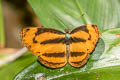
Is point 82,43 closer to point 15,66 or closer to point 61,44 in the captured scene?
point 61,44

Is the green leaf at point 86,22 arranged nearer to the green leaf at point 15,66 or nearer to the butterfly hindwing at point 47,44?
the butterfly hindwing at point 47,44

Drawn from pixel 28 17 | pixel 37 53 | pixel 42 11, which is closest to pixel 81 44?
pixel 37 53

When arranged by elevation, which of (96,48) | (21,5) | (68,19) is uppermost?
(21,5)

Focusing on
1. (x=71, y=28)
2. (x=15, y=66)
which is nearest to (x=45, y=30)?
(x=71, y=28)

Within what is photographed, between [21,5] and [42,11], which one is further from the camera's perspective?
[21,5]

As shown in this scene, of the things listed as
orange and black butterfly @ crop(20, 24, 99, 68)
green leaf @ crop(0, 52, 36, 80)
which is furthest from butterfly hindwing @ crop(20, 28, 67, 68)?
green leaf @ crop(0, 52, 36, 80)

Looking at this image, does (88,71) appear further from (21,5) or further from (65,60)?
(21,5)
